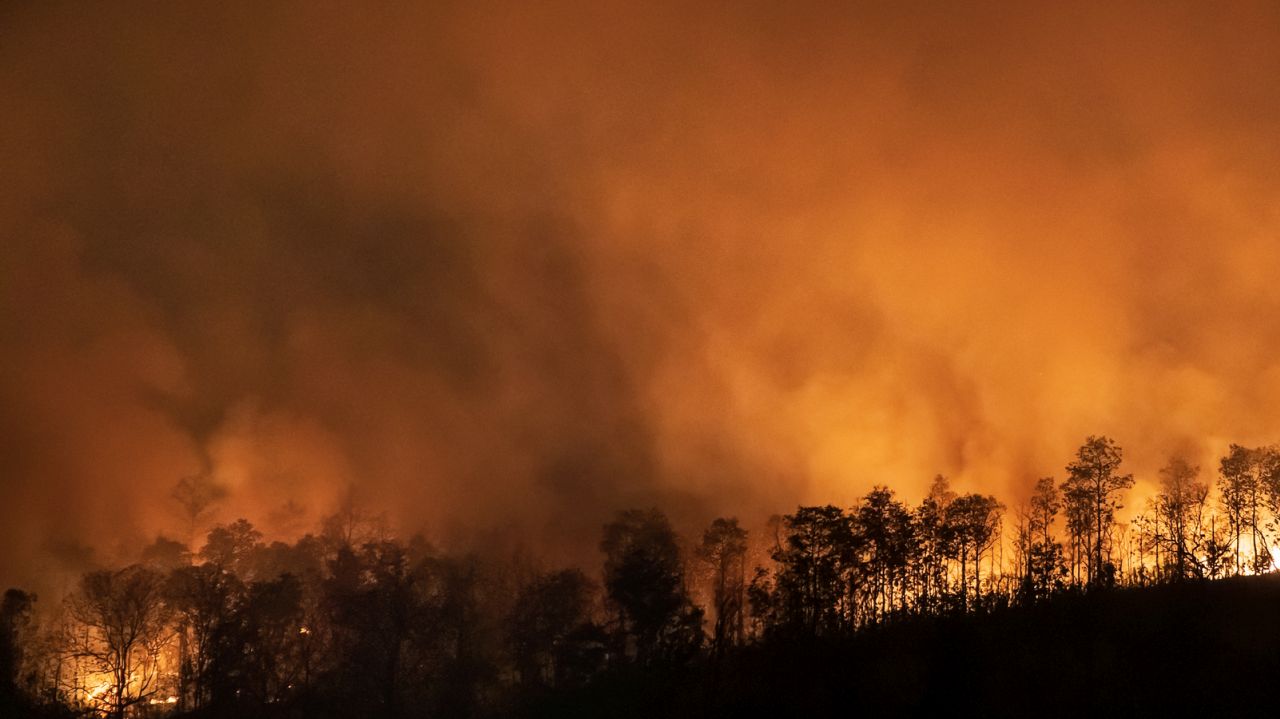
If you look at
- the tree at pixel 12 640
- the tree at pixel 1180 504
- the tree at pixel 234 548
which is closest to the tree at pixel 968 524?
the tree at pixel 1180 504

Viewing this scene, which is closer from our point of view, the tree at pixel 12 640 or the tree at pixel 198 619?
the tree at pixel 198 619

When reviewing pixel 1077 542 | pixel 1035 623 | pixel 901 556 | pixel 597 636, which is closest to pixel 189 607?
pixel 597 636

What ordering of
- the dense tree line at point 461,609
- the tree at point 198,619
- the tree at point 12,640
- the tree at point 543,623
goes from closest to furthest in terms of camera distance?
1. the dense tree line at point 461,609
2. the tree at point 543,623
3. the tree at point 198,619
4. the tree at point 12,640

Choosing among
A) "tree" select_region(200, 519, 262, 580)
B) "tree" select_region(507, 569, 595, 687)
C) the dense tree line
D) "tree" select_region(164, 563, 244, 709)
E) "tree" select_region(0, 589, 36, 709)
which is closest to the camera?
the dense tree line

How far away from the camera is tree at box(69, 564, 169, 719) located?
65.8 m

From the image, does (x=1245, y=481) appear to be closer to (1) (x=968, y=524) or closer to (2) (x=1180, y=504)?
(2) (x=1180, y=504)

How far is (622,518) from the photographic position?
9031cm

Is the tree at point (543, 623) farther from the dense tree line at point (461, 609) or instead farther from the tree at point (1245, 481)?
the tree at point (1245, 481)

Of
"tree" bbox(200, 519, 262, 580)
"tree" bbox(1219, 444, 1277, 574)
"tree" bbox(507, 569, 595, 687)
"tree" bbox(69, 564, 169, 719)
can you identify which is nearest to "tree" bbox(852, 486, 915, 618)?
"tree" bbox(507, 569, 595, 687)

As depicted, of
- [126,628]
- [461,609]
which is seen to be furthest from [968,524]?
[126,628]

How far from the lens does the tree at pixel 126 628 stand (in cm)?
6575

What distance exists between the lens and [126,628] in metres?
77.2

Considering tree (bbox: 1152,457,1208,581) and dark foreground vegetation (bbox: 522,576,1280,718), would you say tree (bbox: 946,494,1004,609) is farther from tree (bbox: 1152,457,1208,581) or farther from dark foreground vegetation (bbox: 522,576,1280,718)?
dark foreground vegetation (bbox: 522,576,1280,718)

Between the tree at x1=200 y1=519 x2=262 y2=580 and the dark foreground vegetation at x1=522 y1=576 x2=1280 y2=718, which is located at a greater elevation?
the tree at x1=200 y1=519 x2=262 y2=580
